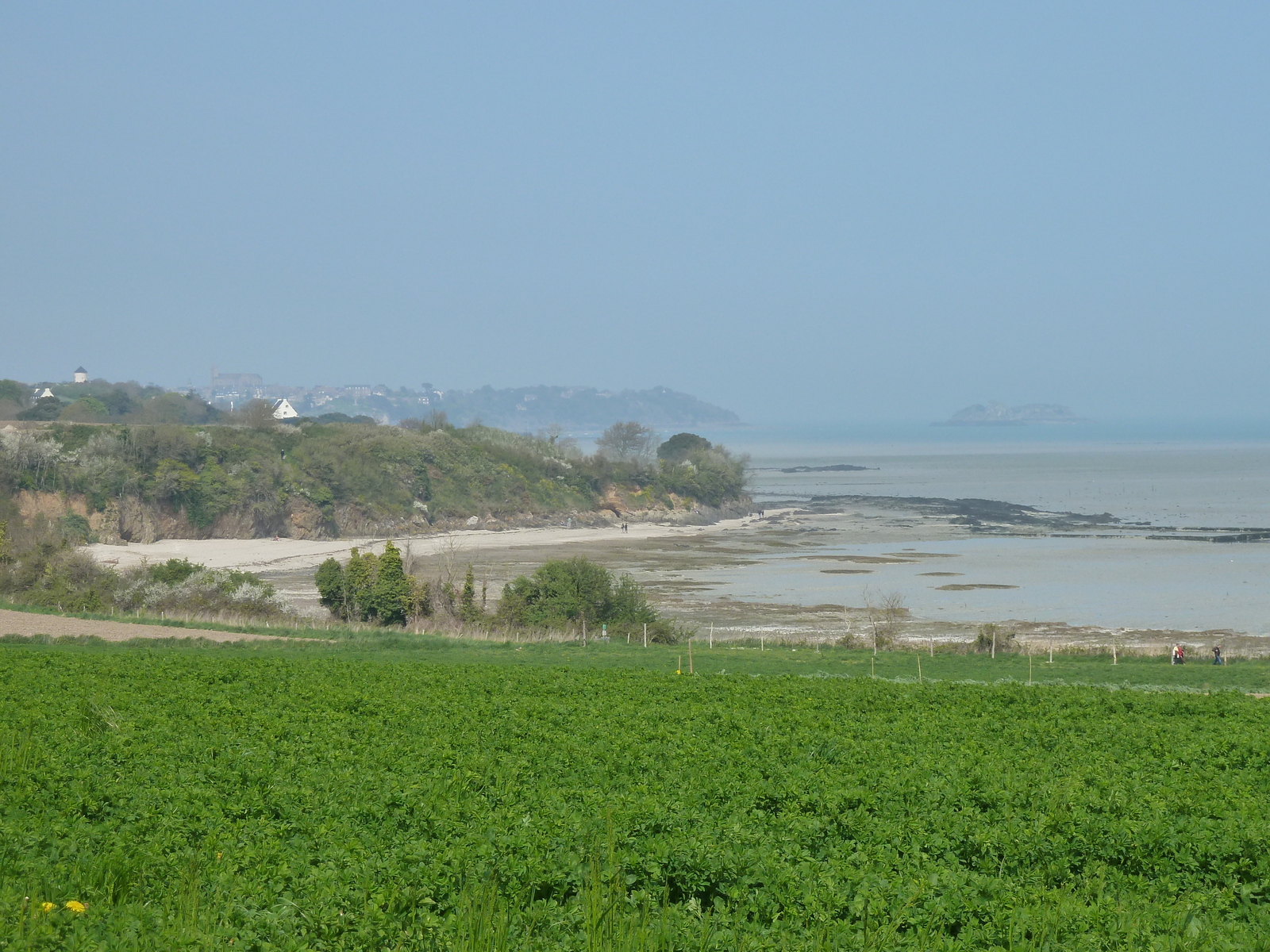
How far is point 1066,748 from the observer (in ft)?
48.1

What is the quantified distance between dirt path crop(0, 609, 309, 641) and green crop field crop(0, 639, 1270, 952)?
15526mm

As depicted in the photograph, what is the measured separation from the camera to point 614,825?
995cm

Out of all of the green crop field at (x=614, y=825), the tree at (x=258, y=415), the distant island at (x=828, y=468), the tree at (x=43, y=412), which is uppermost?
the tree at (x=43, y=412)

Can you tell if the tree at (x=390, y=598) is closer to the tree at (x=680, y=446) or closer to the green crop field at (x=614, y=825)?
the green crop field at (x=614, y=825)

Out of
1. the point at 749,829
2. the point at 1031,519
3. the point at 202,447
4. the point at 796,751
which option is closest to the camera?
the point at 749,829

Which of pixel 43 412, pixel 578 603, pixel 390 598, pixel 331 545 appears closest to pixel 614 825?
pixel 578 603

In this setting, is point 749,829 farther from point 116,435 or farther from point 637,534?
point 116,435

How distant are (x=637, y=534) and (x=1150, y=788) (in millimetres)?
85867

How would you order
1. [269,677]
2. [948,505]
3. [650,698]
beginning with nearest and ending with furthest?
[650,698]
[269,677]
[948,505]

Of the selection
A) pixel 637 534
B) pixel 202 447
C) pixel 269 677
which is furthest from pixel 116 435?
pixel 269 677

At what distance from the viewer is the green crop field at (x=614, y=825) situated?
7.93 m

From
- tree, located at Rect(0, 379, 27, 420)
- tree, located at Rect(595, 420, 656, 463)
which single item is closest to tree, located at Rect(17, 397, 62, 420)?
tree, located at Rect(0, 379, 27, 420)

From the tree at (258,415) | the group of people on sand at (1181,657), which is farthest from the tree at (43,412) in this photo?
the group of people on sand at (1181,657)

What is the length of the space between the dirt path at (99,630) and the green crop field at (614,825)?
1553cm
